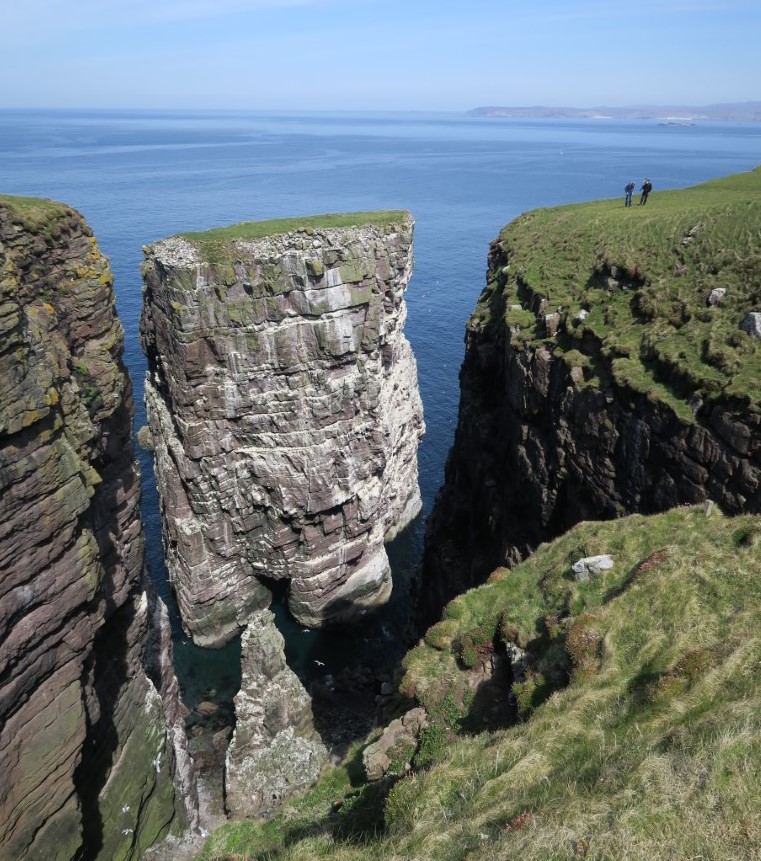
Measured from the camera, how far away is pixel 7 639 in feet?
A: 59.2

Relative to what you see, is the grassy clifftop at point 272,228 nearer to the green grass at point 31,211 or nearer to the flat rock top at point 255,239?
the flat rock top at point 255,239

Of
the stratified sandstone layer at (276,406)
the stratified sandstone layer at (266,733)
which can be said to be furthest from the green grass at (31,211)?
the stratified sandstone layer at (266,733)

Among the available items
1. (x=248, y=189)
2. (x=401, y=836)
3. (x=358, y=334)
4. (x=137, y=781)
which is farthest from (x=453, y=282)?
(x=401, y=836)

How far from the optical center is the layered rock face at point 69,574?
17719 mm

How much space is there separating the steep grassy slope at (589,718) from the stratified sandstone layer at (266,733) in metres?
11.2

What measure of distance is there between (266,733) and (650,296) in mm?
34686

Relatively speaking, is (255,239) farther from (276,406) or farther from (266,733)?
(266,733)

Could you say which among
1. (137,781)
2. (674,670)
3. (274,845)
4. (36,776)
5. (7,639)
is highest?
(674,670)

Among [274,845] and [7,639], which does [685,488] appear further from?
[7,639]

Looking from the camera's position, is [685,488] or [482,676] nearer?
[482,676]

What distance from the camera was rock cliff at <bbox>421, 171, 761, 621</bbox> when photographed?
2608 cm

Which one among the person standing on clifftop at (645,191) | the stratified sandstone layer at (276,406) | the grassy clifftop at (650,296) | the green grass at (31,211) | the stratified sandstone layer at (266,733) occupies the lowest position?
the stratified sandstone layer at (266,733)

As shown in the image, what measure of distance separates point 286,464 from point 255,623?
14.5 meters

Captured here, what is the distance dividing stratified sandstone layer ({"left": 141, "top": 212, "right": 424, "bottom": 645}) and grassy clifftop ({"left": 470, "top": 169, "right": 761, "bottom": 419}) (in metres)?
11.3
